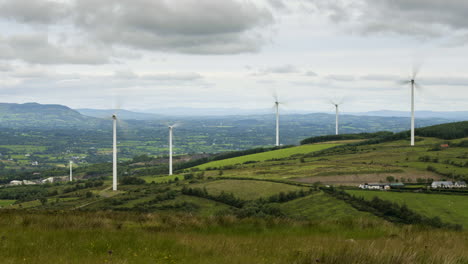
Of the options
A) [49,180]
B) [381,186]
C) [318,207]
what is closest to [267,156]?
[381,186]

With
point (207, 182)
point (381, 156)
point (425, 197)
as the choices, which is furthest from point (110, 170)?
point (425, 197)

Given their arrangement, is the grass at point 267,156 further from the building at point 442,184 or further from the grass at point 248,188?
the building at point 442,184

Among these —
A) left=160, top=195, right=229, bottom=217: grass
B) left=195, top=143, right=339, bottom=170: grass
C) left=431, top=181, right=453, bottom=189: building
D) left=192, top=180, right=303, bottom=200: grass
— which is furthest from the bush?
left=431, top=181, right=453, bottom=189: building

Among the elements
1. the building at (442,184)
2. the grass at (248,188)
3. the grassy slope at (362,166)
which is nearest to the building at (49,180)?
the grassy slope at (362,166)

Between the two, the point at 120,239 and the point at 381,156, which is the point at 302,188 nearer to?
the point at 381,156

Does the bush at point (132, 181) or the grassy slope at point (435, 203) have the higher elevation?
the grassy slope at point (435, 203)

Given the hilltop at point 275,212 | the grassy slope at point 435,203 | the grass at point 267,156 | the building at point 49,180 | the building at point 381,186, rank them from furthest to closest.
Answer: the building at point 49,180, the grass at point 267,156, the building at point 381,186, the grassy slope at point 435,203, the hilltop at point 275,212
